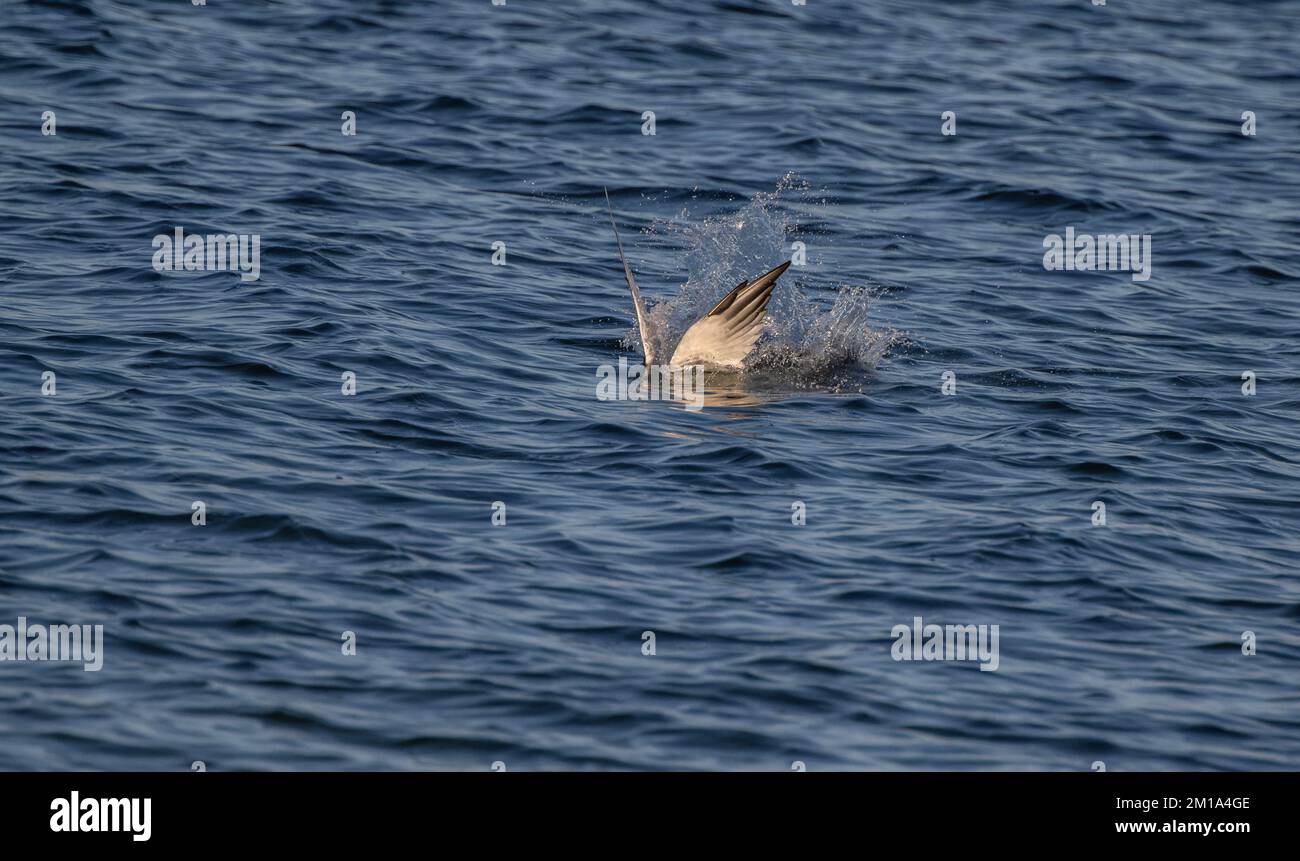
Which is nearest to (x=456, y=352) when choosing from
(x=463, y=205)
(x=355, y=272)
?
(x=355, y=272)

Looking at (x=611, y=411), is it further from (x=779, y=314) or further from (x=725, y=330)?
(x=779, y=314)

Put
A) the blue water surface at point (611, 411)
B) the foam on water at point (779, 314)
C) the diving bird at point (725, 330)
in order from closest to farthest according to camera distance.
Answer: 1. the blue water surface at point (611, 411)
2. the diving bird at point (725, 330)
3. the foam on water at point (779, 314)

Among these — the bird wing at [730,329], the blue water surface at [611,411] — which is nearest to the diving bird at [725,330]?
the bird wing at [730,329]

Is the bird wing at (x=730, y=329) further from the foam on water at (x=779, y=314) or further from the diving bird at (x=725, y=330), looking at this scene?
the foam on water at (x=779, y=314)

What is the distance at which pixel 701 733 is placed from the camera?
28.7 ft

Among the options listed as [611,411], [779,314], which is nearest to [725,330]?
[611,411]

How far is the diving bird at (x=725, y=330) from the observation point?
14086 mm

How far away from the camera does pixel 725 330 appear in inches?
565

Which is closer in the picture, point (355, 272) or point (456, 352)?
point (456, 352)

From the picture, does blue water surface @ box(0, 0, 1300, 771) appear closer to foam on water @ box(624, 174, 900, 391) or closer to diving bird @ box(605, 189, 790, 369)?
foam on water @ box(624, 174, 900, 391)

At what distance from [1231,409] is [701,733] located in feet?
25.9

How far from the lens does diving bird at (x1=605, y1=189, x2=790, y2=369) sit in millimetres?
14086
